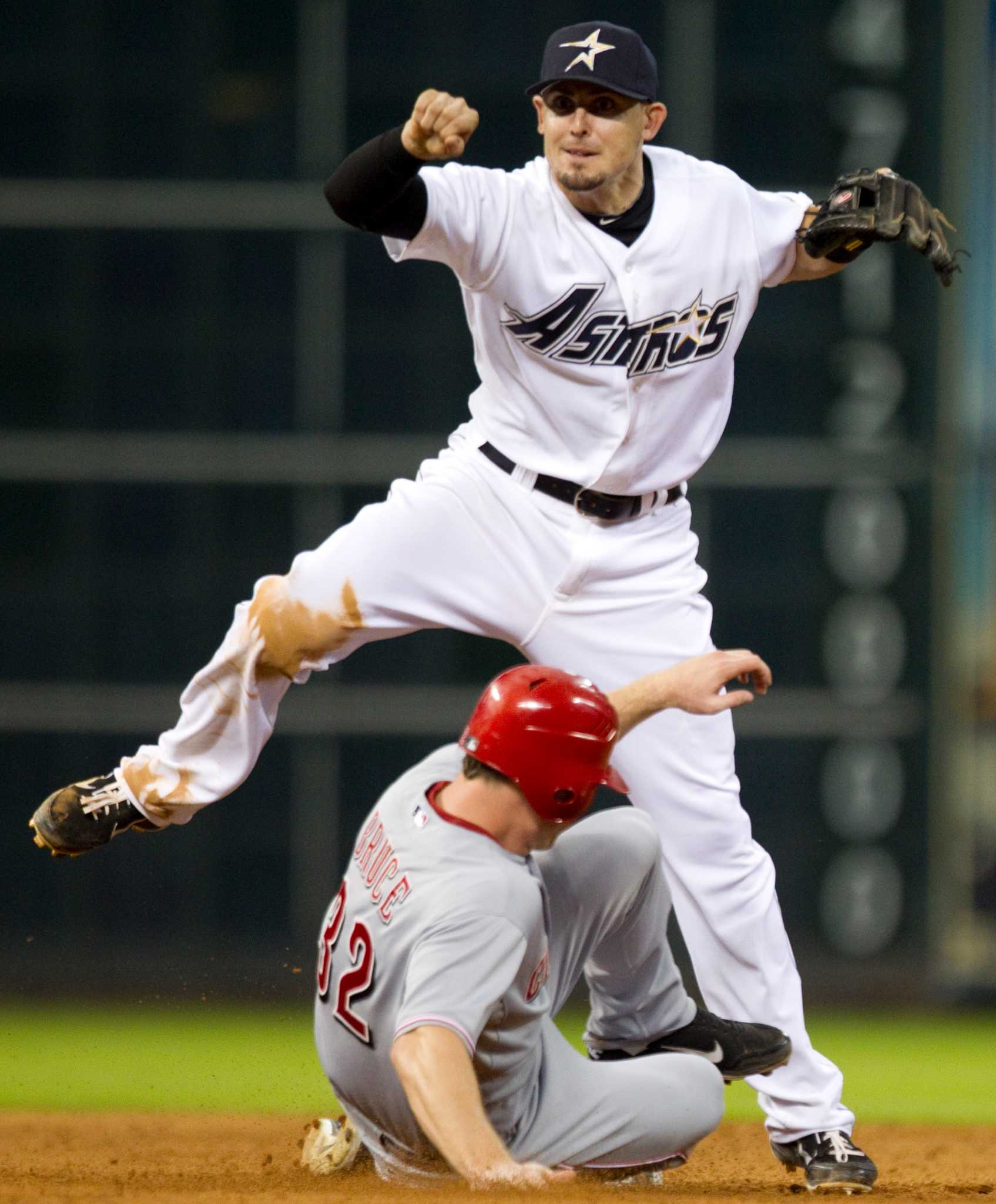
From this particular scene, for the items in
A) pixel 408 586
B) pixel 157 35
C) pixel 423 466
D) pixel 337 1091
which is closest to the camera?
pixel 337 1091

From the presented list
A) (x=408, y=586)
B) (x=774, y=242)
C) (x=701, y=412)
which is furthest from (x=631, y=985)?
(x=774, y=242)

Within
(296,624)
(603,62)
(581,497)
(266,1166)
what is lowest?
(266,1166)

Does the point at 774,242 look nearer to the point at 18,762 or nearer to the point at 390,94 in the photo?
the point at 390,94

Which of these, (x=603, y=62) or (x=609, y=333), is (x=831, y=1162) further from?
(x=603, y=62)

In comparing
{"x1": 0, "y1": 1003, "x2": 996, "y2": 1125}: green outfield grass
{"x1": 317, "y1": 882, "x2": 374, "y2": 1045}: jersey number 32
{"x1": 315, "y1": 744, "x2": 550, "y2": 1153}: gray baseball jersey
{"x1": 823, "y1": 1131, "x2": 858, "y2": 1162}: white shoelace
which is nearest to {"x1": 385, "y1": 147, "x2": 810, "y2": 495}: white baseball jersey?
{"x1": 315, "y1": 744, "x2": 550, "y2": 1153}: gray baseball jersey

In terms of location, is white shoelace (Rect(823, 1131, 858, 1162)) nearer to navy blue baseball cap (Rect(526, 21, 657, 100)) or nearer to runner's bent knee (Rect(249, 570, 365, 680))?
runner's bent knee (Rect(249, 570, 365, 680))

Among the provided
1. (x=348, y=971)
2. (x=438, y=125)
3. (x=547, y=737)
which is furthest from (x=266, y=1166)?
(x=438, y=125)
